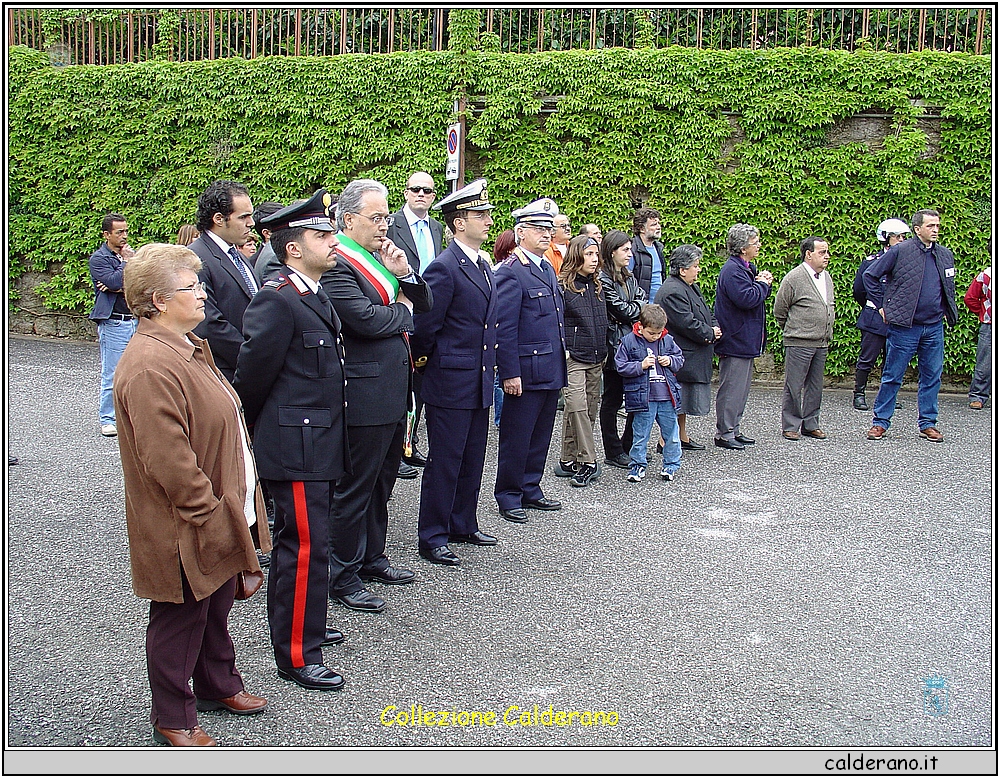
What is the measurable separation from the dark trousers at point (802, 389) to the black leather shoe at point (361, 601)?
5.32m

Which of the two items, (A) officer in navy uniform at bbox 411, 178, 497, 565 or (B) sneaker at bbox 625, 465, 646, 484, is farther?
(B) sneaker at bbox 625, 465, 646, 484

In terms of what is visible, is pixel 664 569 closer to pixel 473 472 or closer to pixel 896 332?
pixel 473 472

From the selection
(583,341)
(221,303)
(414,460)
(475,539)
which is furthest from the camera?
(414,460)

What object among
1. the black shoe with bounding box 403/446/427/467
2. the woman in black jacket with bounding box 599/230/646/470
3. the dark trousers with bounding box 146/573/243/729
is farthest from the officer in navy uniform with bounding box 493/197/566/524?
the dark trousers with bounding box 146/573/243/729

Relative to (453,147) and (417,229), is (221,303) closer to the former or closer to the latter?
(417,229)

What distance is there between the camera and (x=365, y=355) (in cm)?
470

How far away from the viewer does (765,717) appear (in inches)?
152

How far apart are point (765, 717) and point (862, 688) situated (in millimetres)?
556

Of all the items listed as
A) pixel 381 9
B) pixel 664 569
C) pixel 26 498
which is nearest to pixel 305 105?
pixel 381 9

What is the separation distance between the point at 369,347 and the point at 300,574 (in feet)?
3.91

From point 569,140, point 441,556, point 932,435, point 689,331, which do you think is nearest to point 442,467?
point 441,556

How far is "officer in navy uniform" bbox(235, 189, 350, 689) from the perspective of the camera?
3.99 metres

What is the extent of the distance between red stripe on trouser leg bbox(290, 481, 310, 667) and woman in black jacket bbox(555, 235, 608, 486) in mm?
3592

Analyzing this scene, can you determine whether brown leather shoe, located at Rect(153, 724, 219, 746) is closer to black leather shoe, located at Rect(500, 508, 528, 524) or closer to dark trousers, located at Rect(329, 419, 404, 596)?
dark trousers, located at Rect(329, 419, 404, 596)
